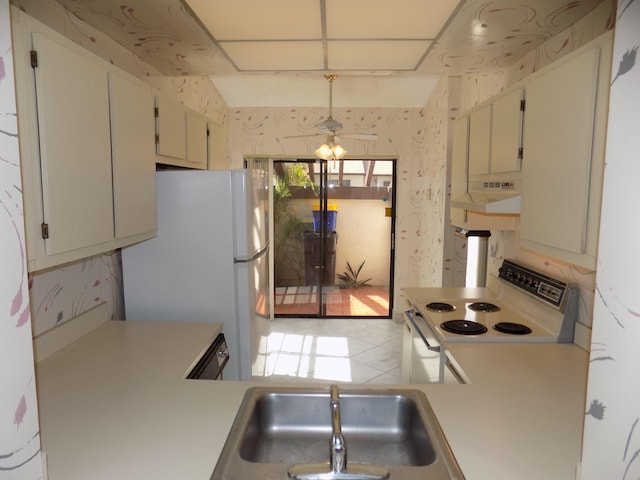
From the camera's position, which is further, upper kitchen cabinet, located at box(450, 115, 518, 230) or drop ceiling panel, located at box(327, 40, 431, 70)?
upper kitchen cabinet, located at box(450, 115, 518, 230)

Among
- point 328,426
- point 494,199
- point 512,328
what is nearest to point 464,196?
point 494,199

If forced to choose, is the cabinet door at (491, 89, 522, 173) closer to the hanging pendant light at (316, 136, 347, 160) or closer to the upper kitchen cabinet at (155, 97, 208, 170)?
the upper kitchen cabinet at (155, 97, 208, 170)

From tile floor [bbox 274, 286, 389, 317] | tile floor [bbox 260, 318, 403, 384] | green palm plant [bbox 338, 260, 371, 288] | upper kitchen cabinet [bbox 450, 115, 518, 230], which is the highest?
upper kitchen cabinet [bbox 450, 115, 518, 230]

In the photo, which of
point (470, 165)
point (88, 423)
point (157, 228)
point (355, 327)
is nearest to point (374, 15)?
point (470, 165)

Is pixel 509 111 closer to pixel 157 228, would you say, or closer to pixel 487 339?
pixel 487 339

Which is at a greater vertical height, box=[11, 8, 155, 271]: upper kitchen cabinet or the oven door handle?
box=[11, 8, 155, 271]: upper kitchen cabinet

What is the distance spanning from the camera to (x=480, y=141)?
97.7 inches

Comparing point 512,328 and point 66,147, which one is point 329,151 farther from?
point 66,147

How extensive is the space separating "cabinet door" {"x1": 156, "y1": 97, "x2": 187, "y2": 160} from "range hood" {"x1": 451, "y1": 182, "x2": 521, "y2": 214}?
1601 millimetres

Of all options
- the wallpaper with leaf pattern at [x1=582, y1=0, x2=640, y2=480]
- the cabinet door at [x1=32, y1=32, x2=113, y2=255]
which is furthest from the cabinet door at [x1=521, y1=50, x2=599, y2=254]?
the cabinet door at [x1=32, y1=32, x2=113, y2=255]

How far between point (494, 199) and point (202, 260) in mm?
1581

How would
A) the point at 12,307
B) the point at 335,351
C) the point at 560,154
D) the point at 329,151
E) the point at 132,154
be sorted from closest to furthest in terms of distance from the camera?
the point at 12,307 → the point at 560,154 → the point at 132,154 → the point at 329,151 → the point at 335,351

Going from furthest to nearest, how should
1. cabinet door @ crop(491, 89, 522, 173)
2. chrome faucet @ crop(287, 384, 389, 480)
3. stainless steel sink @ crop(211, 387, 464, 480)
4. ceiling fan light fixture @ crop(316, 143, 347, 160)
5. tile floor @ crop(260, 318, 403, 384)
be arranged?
1. ceiling fan light fixture @ crop(316, 143, 347, 160)
2. tile floor @ crop(260, 318, 403, 384)
3. cabinet door @ crop(491, 89, 522, 173)
4. stainless steel sink @ crop(211, 387, 464, 480)
5. chrome faucet @ crop(287, 384, 389, 480)

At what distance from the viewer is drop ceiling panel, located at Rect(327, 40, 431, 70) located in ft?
7.79
